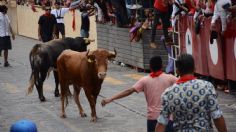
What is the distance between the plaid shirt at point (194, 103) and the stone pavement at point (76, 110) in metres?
5.08

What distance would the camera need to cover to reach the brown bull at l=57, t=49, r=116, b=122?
1171cm

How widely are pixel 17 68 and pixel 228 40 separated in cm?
1008

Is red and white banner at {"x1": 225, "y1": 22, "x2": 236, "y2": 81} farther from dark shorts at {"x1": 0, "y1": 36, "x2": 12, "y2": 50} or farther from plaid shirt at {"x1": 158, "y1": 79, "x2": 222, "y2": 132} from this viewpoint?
dark shorts at {"x1": 0, "y1": 36, "x2": 12, "y2": 50}

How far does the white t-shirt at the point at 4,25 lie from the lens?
22609 mm

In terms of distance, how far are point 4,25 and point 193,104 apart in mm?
17249

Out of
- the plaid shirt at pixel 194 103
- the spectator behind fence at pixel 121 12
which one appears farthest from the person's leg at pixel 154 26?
the plaid shirt at pixel 194 103

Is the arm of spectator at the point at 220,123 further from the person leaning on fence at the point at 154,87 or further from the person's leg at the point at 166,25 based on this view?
the person's leg at the point at 166,25

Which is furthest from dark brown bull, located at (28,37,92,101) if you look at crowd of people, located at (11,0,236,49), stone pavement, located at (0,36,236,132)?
crowd of people, located at (11,0,236,49)

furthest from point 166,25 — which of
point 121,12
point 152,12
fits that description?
point 121,12

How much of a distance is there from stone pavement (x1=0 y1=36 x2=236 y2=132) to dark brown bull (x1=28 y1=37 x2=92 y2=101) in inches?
19.4

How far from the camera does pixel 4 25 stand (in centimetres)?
2278

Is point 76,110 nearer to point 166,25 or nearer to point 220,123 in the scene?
point 166,25

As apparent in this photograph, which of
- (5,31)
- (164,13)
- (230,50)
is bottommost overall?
(230,50)

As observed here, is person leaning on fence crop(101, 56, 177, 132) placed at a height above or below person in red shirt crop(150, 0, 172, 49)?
below
